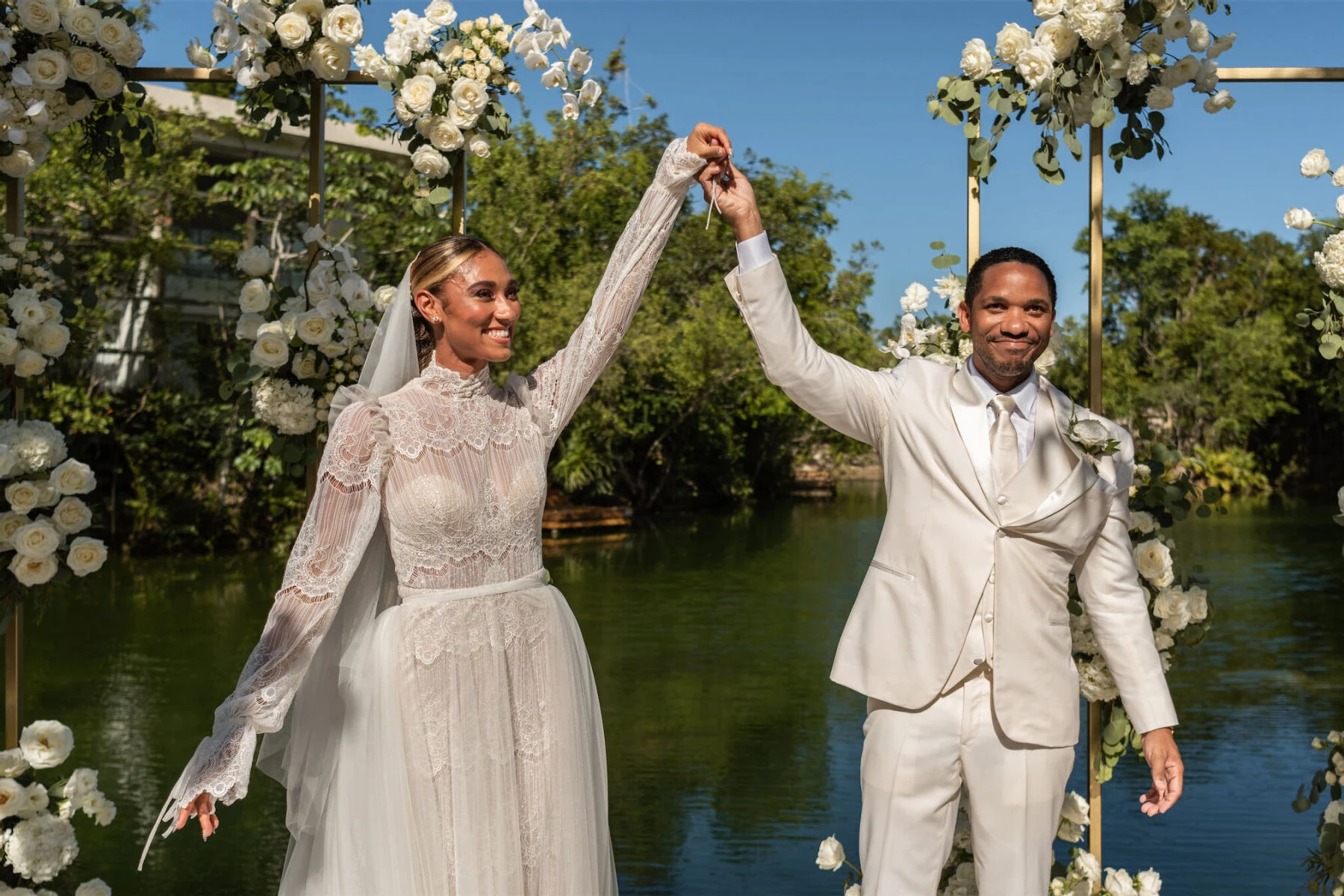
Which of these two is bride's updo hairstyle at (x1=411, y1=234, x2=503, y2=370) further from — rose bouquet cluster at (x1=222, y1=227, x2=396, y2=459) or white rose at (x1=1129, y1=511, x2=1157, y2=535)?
white rose at (x1=1129, y1=511, x2=1157, y2=535)

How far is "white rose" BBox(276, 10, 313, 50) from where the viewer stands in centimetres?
331

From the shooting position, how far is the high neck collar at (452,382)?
2.63 meters

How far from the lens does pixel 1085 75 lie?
318 cm

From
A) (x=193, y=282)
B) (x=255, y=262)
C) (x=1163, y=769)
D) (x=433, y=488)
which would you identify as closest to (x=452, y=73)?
(x=255, y=262)

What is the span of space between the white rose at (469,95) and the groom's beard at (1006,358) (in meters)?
1.48

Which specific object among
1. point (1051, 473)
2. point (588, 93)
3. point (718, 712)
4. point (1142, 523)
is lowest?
point (718, 712)

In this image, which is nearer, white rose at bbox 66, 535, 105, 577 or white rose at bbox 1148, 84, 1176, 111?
white rose at bbox 1148, 84, 1176, 111

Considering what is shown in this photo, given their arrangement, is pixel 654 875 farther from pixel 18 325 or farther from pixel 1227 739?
pixel 1227 739

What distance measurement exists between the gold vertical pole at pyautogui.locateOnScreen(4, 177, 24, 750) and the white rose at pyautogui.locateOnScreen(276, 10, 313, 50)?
2.70 ft

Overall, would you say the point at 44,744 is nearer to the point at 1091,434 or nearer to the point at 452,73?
the point at 452,73

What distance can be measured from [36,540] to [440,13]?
1667 mm

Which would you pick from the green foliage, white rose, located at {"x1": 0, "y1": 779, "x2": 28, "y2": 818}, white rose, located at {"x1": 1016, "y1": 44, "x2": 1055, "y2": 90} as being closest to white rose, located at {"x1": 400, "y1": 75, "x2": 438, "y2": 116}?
white rose, located at {"x1": 1016, "y1": 44, "x2": 1055, "y2": 90}

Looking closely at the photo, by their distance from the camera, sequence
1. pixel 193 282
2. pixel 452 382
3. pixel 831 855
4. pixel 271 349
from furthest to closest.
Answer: pixel 193 282 → pixel 271 349 → pixel 831 855 → pixel 452 382

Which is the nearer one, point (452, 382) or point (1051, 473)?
point (1051, 473)
